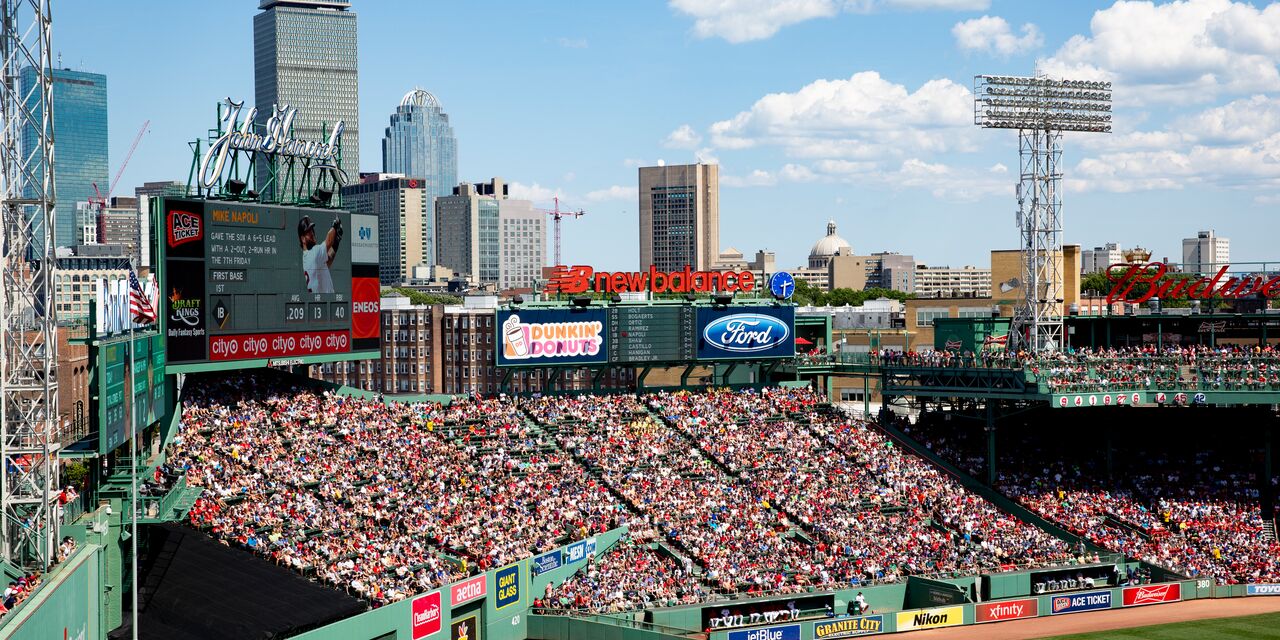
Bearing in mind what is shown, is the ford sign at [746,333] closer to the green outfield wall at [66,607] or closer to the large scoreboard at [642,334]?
the large scoreboard at [642,334]

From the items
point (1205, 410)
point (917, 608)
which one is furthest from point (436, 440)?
point (1205, 410)

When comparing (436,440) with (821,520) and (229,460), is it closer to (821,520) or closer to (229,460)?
(229,460)

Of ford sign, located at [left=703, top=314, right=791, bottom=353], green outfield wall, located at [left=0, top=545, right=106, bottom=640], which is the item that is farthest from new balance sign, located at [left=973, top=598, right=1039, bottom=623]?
green outfield wall, located at [left=0, top=545, right=106, bottom=640]

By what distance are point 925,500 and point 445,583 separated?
2460 cm

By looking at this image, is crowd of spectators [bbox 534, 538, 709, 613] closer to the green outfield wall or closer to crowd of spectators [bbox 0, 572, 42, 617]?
the green outfield wall

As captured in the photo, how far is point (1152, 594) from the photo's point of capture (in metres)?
55.4

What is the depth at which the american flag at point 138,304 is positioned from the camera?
1553 inches

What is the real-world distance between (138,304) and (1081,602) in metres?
37.2

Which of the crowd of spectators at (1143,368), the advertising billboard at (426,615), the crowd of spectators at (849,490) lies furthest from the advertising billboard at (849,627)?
the crowd of spectators at (1143,368)

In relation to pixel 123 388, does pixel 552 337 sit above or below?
above

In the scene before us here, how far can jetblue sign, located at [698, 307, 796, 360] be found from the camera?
65.2 m

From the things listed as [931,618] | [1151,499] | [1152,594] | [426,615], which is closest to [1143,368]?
[1151,499]

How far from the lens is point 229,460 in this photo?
4719 cm

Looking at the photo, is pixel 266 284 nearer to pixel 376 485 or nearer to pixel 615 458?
pixel 376 485
